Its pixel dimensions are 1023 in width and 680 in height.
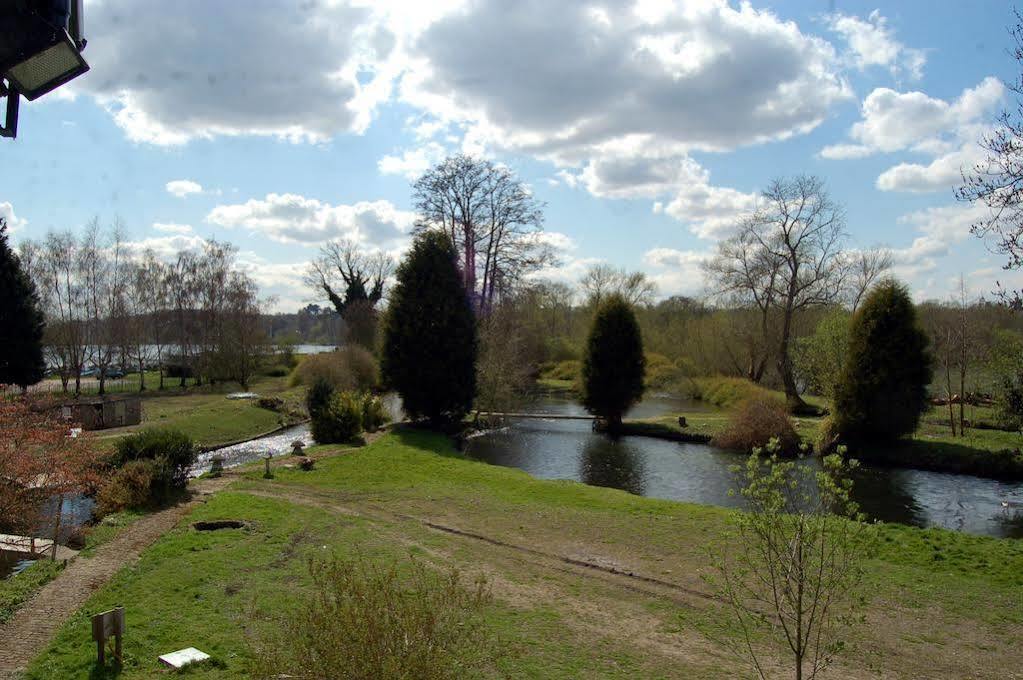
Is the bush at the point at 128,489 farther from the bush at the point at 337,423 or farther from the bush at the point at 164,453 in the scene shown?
the bush at the point at 337,423

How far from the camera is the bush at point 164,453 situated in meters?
14.3

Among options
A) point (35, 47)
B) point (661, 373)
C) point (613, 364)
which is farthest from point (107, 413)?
point (661, 373)

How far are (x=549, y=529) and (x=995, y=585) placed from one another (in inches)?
279

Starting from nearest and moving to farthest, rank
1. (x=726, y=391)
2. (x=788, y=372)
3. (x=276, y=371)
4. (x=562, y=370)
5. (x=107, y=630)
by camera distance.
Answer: (x=107, y=630)
(x=788, y=372)
(x=726, y=391)
(x=276, y=371)
(x=562, y=370)

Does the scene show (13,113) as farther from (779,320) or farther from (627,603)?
(779,320)

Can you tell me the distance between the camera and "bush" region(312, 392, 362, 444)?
22.6 m

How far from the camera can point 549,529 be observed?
41.9ft

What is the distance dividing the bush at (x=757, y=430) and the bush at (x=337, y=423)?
13357 millimetres

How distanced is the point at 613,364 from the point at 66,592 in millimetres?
23838

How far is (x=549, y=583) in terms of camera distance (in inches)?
382

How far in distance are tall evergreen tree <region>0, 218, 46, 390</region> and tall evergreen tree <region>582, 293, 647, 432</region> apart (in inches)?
1049

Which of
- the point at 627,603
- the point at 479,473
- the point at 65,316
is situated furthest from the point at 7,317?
the point at 627,603

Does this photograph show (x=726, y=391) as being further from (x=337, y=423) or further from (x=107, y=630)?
(x=107, y=630)

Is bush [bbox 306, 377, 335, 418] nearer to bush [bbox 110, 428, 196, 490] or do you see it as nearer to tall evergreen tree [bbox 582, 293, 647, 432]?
bush [bbox 110, 428, 196, 490]
